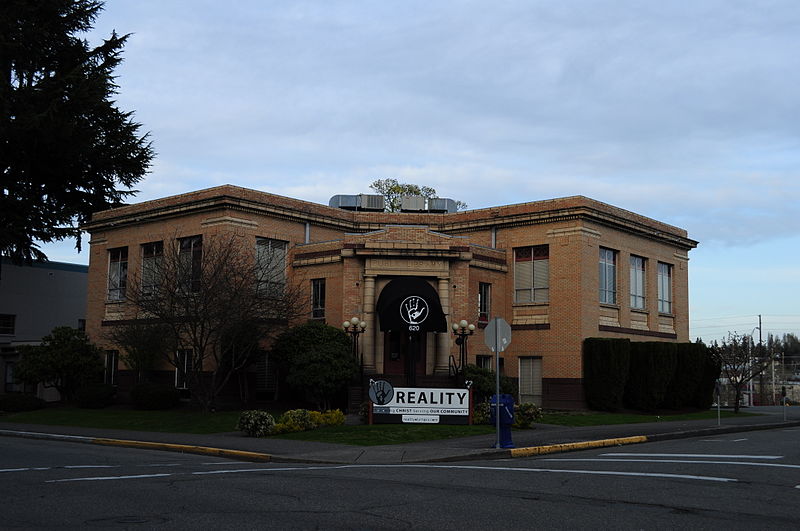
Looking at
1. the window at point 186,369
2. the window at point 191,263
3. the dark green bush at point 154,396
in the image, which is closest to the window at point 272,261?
the window at point 191,263

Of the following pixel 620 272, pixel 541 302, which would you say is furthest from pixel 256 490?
pixel 620 272

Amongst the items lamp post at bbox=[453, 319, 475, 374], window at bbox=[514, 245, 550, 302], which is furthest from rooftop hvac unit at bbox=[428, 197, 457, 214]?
lamp post at bbox=[453, 319, 475, 374]

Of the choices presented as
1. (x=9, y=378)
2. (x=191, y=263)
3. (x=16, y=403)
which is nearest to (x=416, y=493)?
(x=191, y=263)

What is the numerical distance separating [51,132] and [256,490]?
35028mm

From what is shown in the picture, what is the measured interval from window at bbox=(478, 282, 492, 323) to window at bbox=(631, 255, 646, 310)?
7.49m

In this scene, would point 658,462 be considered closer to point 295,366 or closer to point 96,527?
point 96,527

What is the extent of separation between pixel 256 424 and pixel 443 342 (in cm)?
1103

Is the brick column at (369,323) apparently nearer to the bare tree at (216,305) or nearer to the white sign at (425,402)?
the bare tree at (216,305)

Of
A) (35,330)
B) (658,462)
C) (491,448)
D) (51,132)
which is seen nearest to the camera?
(658,462)

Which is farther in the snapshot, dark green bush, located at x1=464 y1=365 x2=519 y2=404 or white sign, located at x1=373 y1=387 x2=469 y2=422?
dark green bush, located at x1=464 y1=365 x2=519 y2=404

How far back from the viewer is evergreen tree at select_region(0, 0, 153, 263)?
43781mm

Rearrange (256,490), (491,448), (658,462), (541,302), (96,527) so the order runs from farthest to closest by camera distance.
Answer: (541,302), (491,448), (658,462), (256,490), (96,527)

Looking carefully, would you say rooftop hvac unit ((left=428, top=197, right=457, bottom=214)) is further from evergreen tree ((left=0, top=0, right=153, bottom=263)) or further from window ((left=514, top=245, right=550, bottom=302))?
evergreen tree ((left=0, top=0, right=153, bottom=263))

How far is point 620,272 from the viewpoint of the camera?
40031mm
